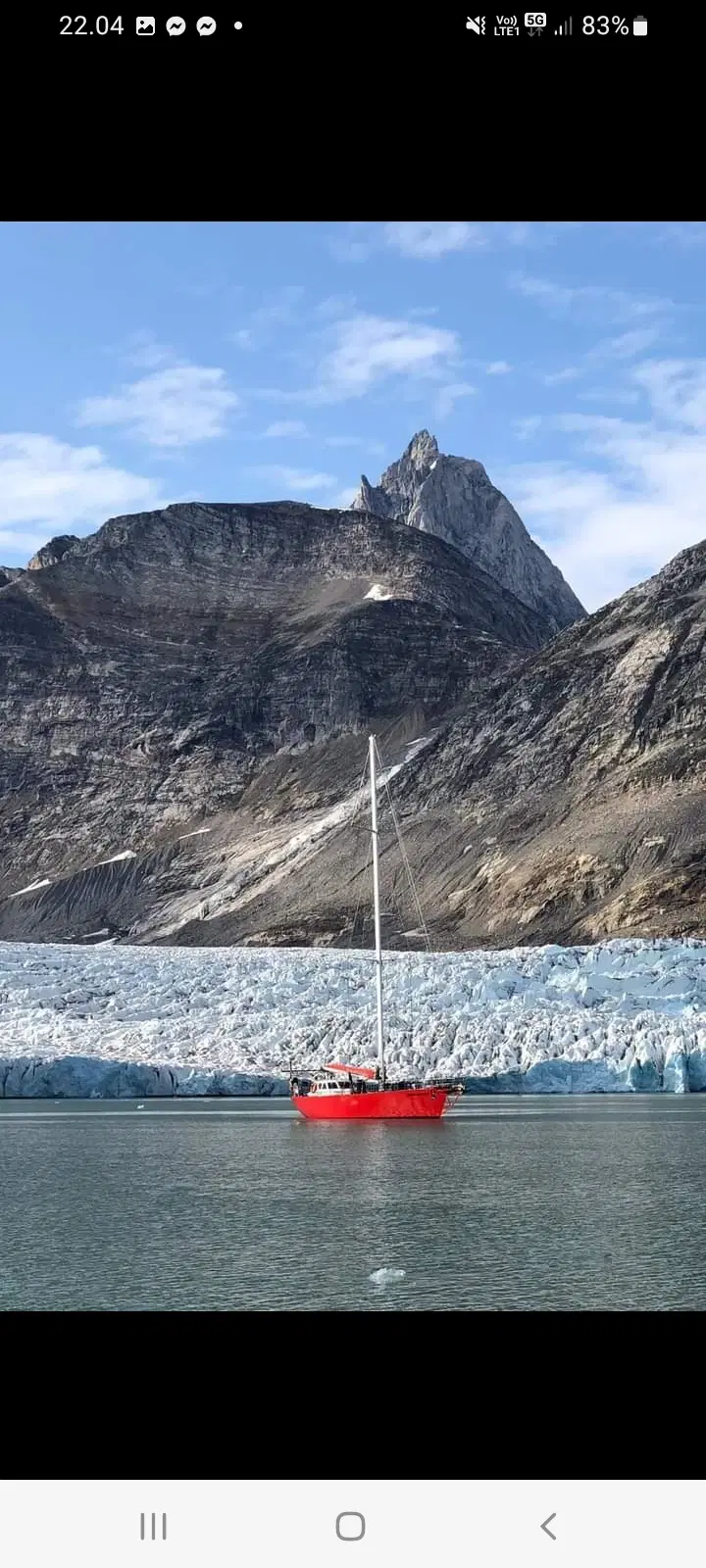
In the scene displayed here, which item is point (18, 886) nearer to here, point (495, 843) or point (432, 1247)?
point (495, 843)

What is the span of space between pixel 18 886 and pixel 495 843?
45.3m

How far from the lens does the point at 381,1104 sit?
30.8 meters

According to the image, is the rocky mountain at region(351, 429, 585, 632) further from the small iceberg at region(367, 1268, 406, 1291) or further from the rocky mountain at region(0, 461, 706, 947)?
the small iceberg at region(367, 1268, 406, 1291)

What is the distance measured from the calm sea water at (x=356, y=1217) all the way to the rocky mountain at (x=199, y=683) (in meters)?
72.2

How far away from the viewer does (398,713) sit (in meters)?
123

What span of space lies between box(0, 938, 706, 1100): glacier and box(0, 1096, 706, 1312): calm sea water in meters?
3.70

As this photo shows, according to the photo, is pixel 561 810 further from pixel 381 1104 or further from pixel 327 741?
pixel 381 1104

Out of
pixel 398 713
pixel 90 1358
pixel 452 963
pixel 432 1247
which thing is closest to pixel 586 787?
pixel 398 713

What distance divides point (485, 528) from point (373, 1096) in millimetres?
151019

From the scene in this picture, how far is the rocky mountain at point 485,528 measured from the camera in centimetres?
17400
